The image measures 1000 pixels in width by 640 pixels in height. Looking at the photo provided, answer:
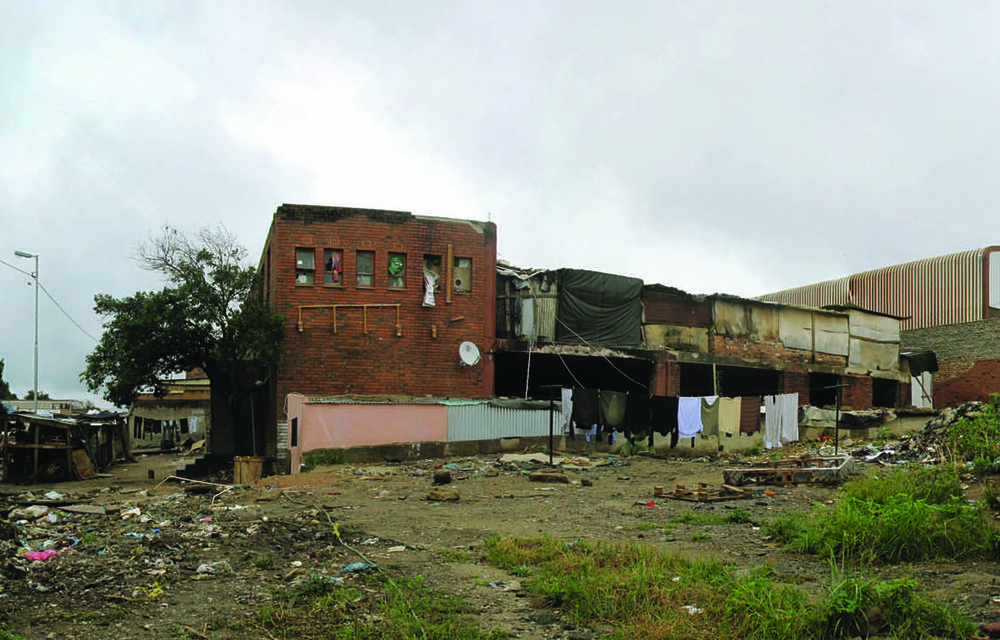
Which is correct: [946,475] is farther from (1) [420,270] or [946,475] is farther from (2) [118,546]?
(1) [420,270]

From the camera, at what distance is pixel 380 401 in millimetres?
21656

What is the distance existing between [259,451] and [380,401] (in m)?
8.74

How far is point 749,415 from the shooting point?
24531 mm

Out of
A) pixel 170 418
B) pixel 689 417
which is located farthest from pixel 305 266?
pixel 170 418

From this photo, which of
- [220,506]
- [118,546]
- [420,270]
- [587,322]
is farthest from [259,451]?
[118,546]

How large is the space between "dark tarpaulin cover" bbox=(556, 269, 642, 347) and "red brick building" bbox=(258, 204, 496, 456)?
2.72m

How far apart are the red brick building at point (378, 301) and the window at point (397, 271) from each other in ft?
0.10

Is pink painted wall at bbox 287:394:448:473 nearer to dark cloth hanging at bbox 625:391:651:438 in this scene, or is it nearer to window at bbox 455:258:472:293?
window at bbox 455:258:472:293

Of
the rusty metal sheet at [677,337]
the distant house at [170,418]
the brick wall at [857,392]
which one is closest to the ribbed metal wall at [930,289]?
the brick wall at [857,392]

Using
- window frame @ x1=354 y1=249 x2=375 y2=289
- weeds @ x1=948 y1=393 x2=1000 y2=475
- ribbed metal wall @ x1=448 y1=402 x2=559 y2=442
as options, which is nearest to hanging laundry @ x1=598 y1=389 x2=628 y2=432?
ribbed metal wall @ x1=448 y1=402 x2=559 y2=442

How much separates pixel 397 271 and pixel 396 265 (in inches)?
7.0

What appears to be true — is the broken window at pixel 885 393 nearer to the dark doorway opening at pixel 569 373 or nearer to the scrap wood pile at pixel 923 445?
the dark doorway opening at pixel 569 373

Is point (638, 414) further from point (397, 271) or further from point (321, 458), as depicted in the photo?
point (321, 458)

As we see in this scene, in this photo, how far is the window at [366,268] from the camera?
2391 cm
